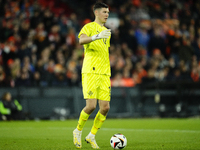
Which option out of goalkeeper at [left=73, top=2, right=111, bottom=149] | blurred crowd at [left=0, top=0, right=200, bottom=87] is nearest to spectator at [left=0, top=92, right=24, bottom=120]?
blurred crowd at [left=0, top=0, right=200, bottom=87]

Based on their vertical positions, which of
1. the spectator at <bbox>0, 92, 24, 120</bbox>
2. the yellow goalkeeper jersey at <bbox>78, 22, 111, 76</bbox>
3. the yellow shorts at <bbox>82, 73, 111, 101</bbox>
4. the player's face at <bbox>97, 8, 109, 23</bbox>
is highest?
the player's face at <bbox>97, 8, 109, 23</bbox>

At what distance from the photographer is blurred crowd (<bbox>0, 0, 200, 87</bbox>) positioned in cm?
1633

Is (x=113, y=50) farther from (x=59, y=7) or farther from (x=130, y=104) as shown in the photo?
(x=59, y=7)

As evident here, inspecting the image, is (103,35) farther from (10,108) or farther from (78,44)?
(78,44)

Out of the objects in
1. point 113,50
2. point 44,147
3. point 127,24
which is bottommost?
point 44,147

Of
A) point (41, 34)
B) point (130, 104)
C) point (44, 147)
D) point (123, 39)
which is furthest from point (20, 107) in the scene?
point (44, 147)

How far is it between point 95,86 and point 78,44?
1133 cm

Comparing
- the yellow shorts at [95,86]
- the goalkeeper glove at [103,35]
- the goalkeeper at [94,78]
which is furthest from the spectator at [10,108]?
the goalkeeper glove at [103,35]

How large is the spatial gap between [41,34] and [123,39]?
4534 millimetres

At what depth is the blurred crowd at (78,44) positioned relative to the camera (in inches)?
643

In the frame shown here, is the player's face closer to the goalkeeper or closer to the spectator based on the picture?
the goalkeeper

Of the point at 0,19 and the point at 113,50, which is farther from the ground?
the point at 0,19

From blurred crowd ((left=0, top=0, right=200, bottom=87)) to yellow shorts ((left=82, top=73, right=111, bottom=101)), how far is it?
9106mm

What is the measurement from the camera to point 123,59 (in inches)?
744
